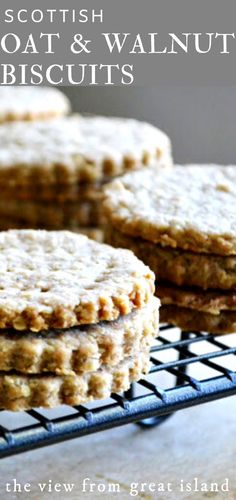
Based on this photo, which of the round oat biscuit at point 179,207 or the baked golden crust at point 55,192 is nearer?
the round oat biscuit at point 179,207

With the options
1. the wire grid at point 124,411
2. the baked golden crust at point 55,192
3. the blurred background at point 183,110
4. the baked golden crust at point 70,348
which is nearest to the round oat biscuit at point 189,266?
the wire grid at point 124,411

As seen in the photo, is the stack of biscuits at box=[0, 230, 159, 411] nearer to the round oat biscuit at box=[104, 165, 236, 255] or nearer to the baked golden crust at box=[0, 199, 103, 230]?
the round oat biscuit at box=[104, 165, 236, 255]

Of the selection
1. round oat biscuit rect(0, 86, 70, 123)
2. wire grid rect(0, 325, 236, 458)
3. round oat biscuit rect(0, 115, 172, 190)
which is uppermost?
round oat biscuit rect(0, 86, 70, 123)

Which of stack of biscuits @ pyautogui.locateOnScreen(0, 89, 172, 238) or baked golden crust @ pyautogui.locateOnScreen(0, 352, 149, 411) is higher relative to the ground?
stack of biscuits @ pyautogui.locateOnScreen(0, 89, 172, 238)

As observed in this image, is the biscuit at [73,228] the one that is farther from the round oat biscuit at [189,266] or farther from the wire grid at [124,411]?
the wire grid at [124,411]

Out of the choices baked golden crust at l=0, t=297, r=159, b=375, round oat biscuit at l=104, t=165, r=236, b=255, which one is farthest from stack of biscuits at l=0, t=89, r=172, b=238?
baked golden crust at l=0, t=297, r=159, b=375

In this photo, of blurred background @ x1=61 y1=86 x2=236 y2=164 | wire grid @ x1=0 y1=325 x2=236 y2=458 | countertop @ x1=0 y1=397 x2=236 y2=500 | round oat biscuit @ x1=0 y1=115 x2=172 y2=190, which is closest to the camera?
wire grid @ x1=0 y1=325 x2=236 y2=458

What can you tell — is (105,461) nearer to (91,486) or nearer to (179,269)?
(91,486)
